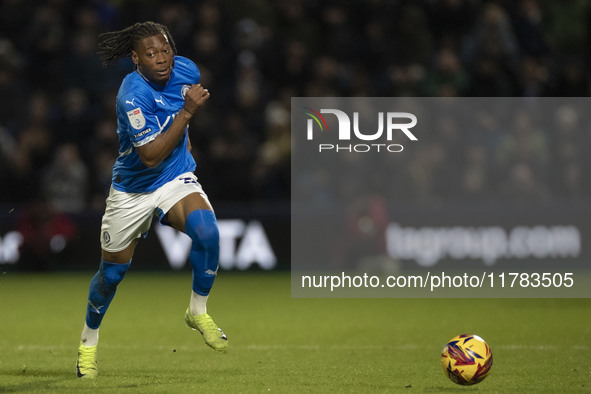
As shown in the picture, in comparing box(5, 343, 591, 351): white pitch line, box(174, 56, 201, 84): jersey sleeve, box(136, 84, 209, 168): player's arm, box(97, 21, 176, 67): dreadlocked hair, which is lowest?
box(5, 343, 591, 351): white pitch line

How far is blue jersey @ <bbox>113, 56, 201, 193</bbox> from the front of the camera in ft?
22.9

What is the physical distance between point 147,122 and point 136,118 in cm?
10

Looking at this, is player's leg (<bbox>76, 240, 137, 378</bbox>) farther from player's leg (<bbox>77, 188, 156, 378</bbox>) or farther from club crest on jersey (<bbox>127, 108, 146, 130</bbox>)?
club crest on jersey (<bbox>127, 108, 146, 130</bbox>)

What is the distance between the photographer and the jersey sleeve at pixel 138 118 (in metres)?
6.93

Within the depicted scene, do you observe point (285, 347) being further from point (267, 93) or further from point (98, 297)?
point (267, 93)

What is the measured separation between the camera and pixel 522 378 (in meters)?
7.20

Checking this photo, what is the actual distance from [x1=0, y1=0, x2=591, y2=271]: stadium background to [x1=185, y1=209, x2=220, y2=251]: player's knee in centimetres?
726

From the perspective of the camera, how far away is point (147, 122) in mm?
7008

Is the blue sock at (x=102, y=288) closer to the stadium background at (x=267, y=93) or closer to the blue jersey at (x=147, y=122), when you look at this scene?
the blue jersey at (x=147, y=122)

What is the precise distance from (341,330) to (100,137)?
6093mm

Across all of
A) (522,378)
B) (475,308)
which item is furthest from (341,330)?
(522,378)

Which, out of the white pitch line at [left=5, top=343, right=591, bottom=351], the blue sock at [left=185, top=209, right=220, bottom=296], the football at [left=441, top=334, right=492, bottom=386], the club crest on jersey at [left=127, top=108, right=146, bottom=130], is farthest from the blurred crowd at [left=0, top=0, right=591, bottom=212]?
the football at [left=441, top=334, right=492, bottom=386]

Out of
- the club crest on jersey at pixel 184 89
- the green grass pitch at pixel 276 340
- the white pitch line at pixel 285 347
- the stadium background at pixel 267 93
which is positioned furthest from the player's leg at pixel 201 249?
the stadium background at pixel 267 93

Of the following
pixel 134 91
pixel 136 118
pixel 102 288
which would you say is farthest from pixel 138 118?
pixel 102 288
